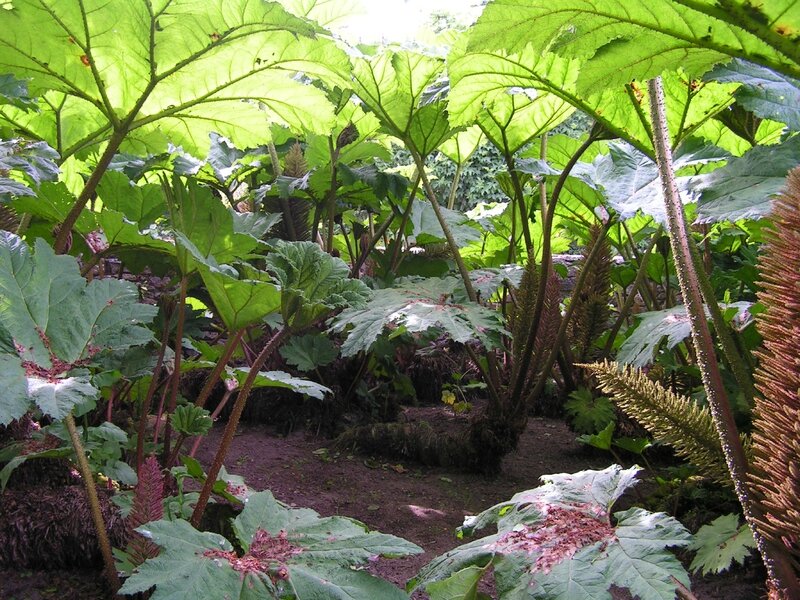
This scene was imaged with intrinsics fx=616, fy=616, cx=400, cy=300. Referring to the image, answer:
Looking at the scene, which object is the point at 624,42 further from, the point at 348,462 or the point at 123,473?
the point at 348,462

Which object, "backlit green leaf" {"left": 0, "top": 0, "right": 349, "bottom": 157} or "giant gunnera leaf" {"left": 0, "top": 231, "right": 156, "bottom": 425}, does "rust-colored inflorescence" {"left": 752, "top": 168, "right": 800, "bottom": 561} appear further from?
"backlit green leaf" {"left": 0, "top": 0, "right": 349, "bottom": 157}

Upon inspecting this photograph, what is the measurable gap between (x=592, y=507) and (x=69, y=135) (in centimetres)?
188

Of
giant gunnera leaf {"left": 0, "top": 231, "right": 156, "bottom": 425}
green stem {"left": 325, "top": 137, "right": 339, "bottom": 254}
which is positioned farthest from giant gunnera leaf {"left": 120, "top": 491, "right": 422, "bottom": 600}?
green stem {"left": 325, "top": 137, "right": 339, "bottom": 254}

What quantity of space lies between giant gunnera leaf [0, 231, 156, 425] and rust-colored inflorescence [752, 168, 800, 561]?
0.88 metres

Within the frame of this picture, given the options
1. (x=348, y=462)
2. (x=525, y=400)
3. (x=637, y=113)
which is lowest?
(x=348, y=462)

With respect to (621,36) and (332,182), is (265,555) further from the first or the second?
(332,182)

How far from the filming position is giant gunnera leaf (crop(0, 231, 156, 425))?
0.90 meters

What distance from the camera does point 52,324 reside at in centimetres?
107

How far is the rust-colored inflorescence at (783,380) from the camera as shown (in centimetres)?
69

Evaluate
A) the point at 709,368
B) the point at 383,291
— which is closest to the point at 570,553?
the point at 709,368

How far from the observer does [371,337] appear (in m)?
1.98

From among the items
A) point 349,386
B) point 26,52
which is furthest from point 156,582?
point 349,386

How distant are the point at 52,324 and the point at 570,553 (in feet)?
3.09

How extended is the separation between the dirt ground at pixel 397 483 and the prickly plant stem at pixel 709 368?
0.63m
